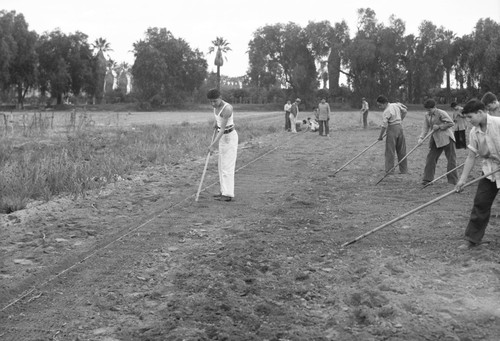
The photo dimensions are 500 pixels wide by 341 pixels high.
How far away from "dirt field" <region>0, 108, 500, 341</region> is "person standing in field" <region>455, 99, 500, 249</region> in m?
0.23

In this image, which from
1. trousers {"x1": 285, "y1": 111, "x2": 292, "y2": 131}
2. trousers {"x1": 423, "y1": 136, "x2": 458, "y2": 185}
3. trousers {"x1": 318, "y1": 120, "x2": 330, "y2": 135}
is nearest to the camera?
trousers {"x1": 423, "y1": 136, "x2": 458, "y2": 185}

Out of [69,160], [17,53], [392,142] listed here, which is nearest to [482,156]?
[392,142]

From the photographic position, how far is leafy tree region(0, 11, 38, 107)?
60.6m

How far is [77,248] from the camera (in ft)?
20.6

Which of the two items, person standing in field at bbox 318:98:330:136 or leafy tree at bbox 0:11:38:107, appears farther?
leafy tree at bbox 0:11:38:107

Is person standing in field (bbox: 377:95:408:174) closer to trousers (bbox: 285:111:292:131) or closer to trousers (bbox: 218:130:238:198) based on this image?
trousers (bbox: 218:130:238:198)

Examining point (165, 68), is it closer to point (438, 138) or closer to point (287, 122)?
point (287, 122)

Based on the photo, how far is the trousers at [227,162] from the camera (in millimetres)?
8922

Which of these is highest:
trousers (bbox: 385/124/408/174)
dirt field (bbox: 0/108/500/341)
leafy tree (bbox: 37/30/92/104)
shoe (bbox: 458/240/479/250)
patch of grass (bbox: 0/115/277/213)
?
leafy tree (bbox: 37/30/92/104)

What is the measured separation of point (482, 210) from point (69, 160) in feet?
30.6

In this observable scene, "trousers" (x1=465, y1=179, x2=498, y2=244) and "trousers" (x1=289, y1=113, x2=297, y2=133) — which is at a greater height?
"trousers" (x1=289, y1=113, x2=297, y2=133)

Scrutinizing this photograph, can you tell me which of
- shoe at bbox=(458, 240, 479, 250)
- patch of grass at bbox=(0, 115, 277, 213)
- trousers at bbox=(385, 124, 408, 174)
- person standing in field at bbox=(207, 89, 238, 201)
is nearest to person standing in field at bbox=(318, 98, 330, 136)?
patch of grass at bbox=(0, 115, 277, 213)

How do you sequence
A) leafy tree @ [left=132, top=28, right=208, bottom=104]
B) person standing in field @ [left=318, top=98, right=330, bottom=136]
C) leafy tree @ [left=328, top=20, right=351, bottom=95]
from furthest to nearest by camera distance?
leafy tree @ [left=132, top=28, right=208, bottom=104]
leafy tree @ [left=328, top=20, right=351, bottom=95]
person standing in field @ [left=318, top=98, right=330, bottom=136]

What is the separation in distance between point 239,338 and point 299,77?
73.9 m
